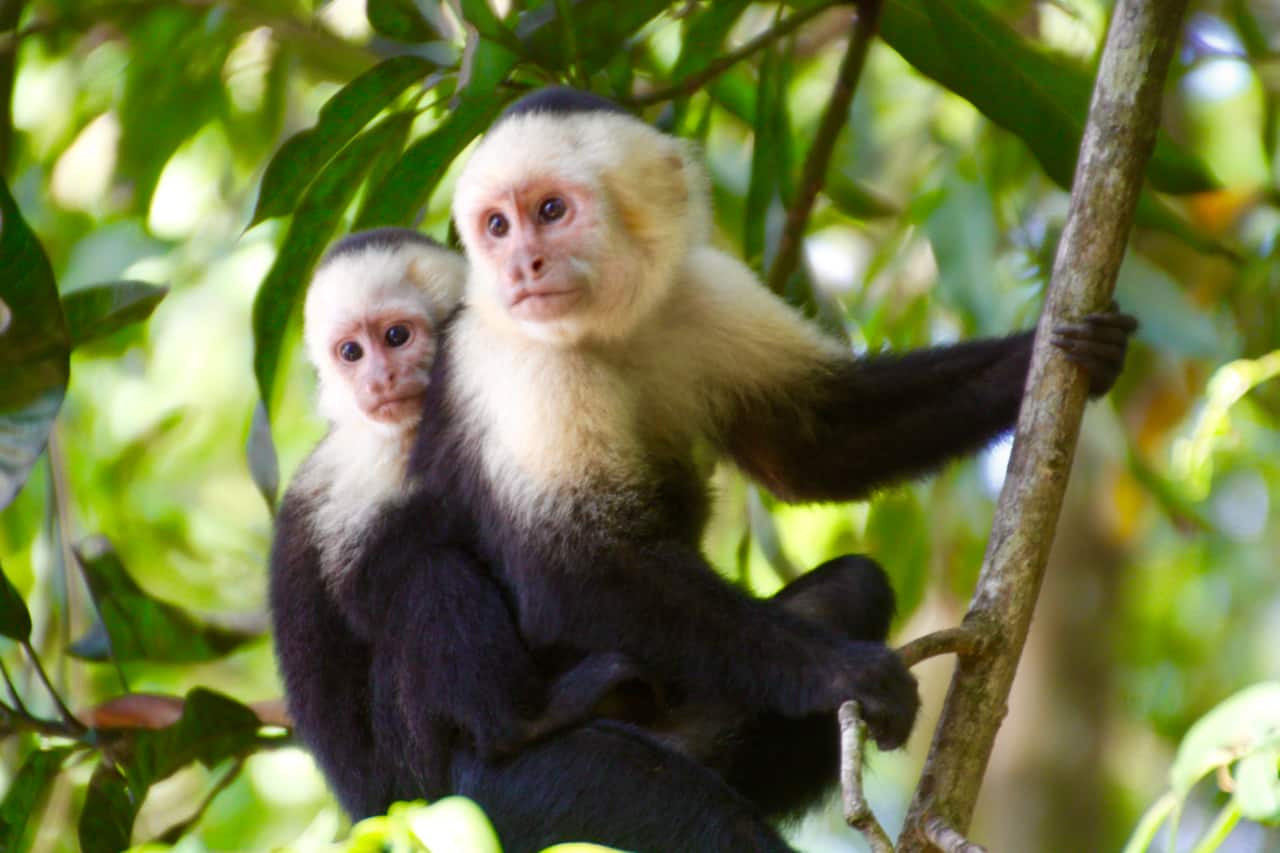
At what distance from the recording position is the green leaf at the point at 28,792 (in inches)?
110

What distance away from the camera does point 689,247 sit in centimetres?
304

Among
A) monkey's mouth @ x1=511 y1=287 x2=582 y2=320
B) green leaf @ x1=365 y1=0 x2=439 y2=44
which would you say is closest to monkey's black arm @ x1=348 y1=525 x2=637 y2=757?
monkey's mouth @ x1=511 y1=287 x2=582 y2=320

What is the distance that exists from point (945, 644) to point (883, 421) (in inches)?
35.8

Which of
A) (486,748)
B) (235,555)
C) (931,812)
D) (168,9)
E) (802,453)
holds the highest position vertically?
(168,9)

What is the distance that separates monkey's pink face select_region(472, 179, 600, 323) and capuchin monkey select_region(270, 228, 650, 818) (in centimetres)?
38

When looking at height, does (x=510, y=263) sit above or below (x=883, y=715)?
above

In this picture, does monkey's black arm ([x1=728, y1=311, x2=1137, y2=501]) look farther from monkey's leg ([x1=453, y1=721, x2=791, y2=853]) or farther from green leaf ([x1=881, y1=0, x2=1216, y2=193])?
monkey's leg ([x1=453, y1=721, x2=791, y2=853])

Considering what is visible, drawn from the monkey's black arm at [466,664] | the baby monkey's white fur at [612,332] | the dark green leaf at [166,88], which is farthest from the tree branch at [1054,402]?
the dark green leaf at [166,88]

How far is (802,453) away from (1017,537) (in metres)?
0.82

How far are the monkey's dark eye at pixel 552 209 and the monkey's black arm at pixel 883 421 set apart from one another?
1.81 ft

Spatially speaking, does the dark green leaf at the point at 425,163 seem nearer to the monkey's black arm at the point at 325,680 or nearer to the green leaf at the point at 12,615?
the monkey's black arm at the point at 325,680

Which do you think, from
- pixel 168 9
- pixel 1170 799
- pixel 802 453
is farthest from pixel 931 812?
pixel 168 9

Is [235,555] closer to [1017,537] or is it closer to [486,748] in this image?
[486,748]

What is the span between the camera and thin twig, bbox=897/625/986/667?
2.11 meters
